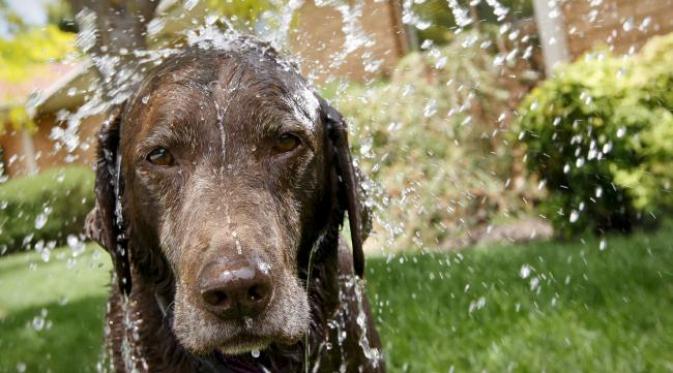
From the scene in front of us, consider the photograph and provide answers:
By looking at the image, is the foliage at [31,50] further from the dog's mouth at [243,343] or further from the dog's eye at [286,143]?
the dog's mouth at [243,343]

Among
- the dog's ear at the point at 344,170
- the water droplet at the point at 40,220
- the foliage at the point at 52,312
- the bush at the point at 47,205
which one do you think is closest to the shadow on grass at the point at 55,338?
the foliage at the point at 52,312

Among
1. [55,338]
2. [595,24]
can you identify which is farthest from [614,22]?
[55,338]

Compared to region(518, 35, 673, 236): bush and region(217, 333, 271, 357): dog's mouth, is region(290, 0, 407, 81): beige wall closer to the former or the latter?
region(518, 35, 673, 236): bush

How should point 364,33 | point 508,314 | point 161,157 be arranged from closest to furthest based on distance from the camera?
point 161,157 → point 508,314 → point 364,33

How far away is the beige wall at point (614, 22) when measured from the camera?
830 cm

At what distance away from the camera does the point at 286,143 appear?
2.68 metres

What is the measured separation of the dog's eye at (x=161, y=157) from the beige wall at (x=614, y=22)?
7.01m

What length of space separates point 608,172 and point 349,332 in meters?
3.95

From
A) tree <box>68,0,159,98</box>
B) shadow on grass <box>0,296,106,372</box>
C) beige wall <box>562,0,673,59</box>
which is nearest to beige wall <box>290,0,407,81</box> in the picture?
beige wall <box>562,0,673,59</box>

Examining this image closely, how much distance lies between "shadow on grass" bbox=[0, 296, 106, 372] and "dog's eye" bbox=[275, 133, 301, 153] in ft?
10.1

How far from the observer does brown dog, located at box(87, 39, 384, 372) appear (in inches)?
88.0

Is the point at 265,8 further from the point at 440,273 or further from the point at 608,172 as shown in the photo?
the point at 608,172

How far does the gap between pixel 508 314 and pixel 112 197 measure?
9.25 ft

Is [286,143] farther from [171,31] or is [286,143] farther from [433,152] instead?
[433,152]
